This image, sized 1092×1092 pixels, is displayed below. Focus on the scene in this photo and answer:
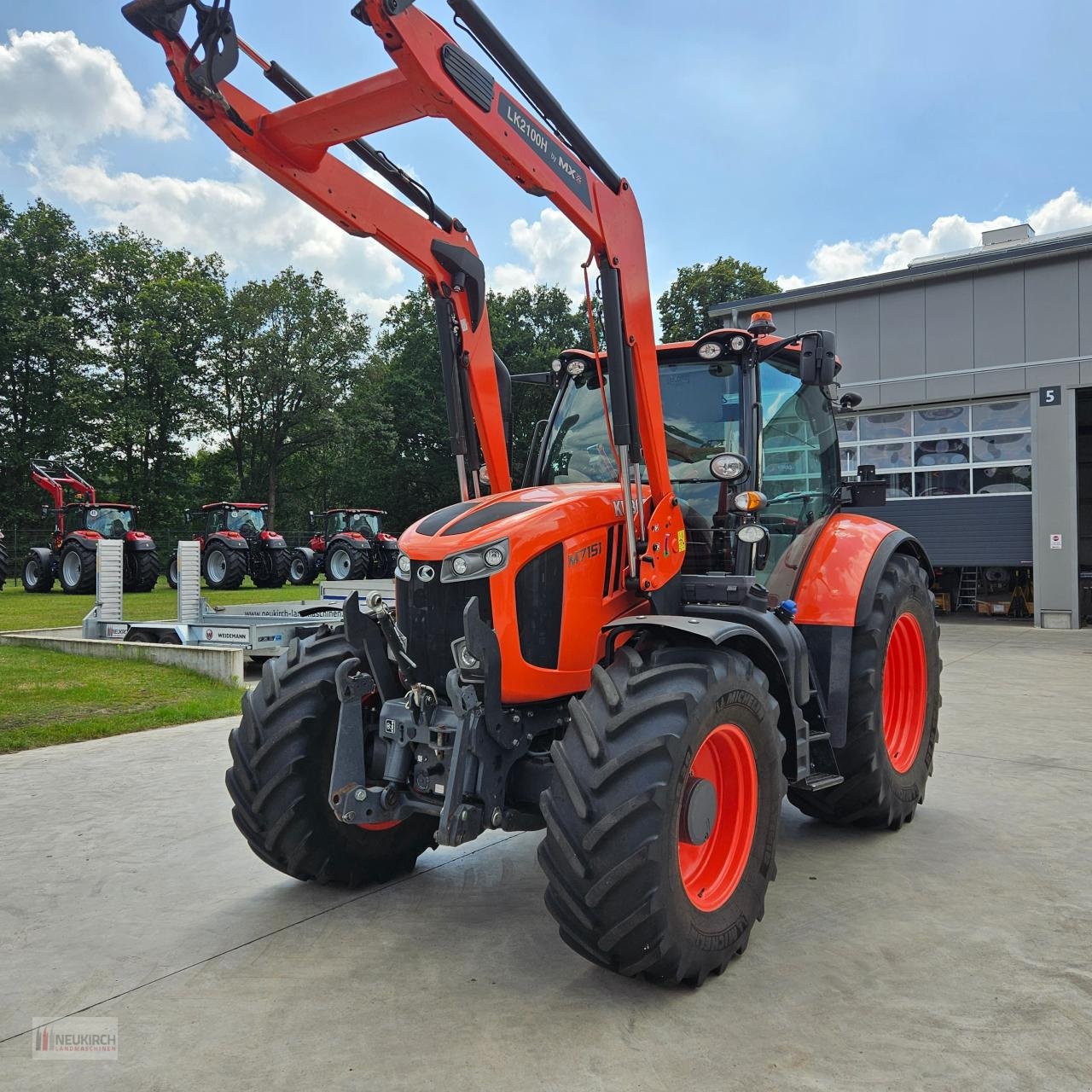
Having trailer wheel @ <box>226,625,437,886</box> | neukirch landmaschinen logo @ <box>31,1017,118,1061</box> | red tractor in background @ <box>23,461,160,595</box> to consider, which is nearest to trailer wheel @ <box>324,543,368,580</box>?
red tractor in background @ <box>23,461,160,595</box>

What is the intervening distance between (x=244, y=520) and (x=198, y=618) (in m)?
14.6

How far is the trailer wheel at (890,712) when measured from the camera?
429 centimetres

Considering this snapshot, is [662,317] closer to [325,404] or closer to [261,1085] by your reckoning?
[325,404]

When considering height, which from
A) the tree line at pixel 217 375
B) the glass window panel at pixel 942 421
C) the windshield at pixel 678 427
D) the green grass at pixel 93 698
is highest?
the tree line at pixel 217 375

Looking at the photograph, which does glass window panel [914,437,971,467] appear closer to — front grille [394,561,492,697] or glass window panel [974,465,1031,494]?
glass window panel [974,465,1031,494]

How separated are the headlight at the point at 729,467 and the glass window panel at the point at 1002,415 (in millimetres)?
15415

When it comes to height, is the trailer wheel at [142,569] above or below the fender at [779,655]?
above

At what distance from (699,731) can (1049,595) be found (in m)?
16.0

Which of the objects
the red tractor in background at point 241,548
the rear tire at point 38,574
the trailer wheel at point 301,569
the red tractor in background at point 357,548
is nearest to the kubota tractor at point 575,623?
the red tractor in background at point 357,548

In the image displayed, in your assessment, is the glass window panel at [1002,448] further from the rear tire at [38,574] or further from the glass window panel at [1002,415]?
the rear tire at [38,574]

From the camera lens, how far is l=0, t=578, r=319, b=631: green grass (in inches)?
579

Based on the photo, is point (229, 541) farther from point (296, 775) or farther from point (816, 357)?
point (816, 357)

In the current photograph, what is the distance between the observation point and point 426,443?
40281 millimetres

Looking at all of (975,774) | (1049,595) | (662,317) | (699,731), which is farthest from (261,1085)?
(662,317)
